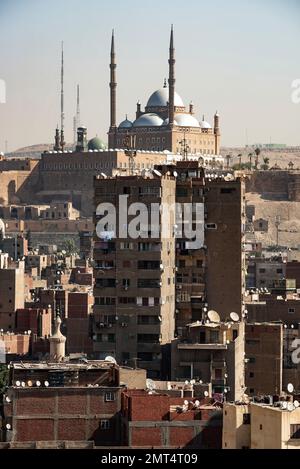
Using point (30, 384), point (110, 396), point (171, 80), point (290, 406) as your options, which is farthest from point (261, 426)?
point (171, 80)

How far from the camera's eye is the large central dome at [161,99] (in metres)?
86.9

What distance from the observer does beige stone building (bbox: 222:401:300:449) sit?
19219mm

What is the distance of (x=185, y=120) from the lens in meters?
87.3

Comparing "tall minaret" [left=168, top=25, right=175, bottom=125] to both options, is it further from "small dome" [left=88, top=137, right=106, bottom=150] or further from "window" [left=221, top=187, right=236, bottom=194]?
"window" [left=221, top=187, right=236, bottom=194]

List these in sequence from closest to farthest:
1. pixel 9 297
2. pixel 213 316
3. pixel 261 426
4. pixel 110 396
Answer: pixel 261 426
pixel 110 396
pixel 213 316
pixel 9 297

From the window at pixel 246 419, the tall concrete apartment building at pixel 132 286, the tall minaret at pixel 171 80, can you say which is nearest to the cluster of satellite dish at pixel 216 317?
the tall concrete apartment building at pixel 132 286

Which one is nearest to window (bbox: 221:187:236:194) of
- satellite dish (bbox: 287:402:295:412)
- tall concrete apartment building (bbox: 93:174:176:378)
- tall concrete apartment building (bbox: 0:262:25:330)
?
tall concrete apartment building (bbox: 93:174:176:378)

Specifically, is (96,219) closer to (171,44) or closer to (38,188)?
(171,44)

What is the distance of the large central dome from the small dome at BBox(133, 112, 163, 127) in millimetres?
580

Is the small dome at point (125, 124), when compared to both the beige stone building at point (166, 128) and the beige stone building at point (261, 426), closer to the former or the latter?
the beige stone building at point (166, 128)

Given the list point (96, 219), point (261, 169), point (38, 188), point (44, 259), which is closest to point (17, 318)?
point (96, 219)

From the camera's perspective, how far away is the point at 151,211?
31.1 meters

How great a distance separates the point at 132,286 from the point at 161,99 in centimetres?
5760

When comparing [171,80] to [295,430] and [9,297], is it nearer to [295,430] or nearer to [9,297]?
[9,297]
